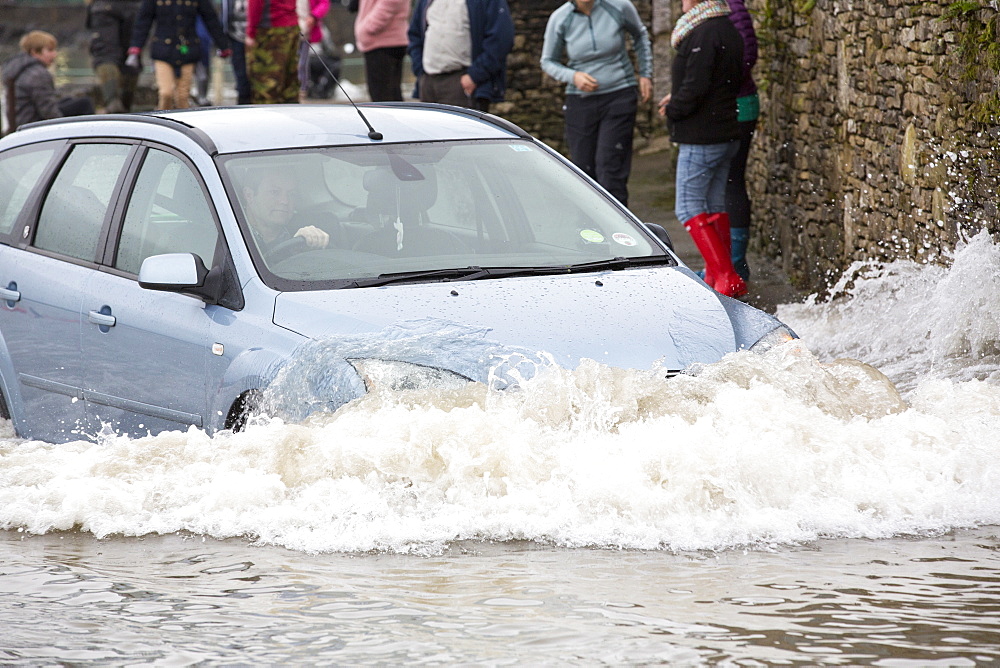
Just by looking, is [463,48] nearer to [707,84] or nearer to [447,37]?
[447,37]

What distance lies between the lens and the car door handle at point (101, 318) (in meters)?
5.86

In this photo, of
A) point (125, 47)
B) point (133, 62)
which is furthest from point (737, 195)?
point (125, 47)

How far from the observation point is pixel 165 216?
5.98 meters

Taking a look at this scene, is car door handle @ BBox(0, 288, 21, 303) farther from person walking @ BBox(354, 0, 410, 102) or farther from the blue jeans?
person walking @ BBox(354, 0, 410, 102)

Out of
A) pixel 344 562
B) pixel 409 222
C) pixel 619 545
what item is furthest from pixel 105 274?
pixel 619 545

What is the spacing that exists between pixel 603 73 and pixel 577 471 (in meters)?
7.25

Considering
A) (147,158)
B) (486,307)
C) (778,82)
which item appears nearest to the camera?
(486,307)

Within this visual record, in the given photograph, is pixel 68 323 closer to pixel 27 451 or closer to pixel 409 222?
pixel 27 451

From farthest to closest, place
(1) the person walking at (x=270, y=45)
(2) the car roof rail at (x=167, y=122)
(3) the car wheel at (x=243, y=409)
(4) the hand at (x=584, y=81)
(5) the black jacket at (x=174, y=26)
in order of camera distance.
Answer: (5) the black jacket at (x=174, y=26)
(1) the person walking at (x=270, y=45)
(4) the hand at (x=584, y=81)
(2) the car roof rail at (x=167, y=122)
(3) the car wheel at (x=243, y=409)

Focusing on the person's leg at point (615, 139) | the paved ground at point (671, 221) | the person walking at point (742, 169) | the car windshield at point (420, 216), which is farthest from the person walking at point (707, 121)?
the car windshield at point (420, 216)

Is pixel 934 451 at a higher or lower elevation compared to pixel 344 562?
higher

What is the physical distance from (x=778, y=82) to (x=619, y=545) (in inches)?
308

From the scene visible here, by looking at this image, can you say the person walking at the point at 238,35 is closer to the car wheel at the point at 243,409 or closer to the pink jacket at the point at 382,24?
the pink jacket at the point at 382,24

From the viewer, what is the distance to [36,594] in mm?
4480
